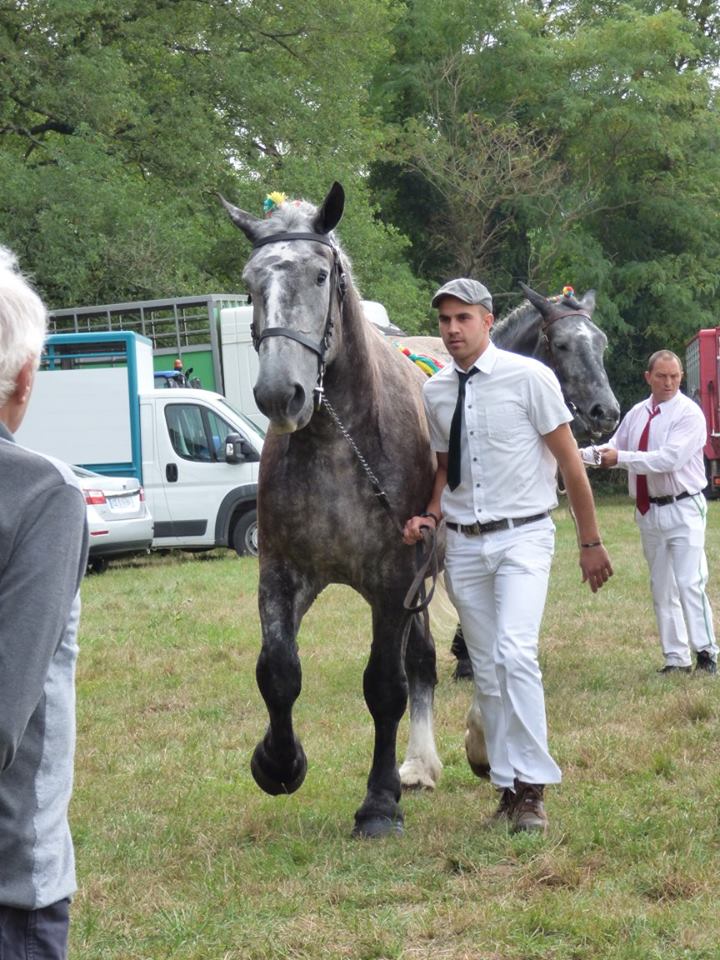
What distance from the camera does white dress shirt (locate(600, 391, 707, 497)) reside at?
30.2ft

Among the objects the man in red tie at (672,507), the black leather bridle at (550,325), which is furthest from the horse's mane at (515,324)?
the man in red tie at (672,507)

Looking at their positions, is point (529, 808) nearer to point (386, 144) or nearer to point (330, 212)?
point (330, 212)

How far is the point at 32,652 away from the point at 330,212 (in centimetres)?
363

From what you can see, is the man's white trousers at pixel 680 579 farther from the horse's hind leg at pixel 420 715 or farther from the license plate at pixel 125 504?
the license plate at pixel 125 504

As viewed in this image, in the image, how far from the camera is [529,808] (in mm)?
5375

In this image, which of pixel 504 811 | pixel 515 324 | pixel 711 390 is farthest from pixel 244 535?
pixel 504 811

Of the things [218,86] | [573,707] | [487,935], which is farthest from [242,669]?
[218,86]

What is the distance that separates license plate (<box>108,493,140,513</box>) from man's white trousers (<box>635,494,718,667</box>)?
30.9 ft

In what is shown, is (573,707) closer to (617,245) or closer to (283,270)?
(283,270)

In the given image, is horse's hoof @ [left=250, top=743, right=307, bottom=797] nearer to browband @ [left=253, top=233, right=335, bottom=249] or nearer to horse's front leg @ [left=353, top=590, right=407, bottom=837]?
horse's front leg @ [left=353, top=590, right=407, bottom=837]

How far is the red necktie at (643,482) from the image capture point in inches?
372

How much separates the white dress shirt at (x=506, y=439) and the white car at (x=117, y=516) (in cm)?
1197

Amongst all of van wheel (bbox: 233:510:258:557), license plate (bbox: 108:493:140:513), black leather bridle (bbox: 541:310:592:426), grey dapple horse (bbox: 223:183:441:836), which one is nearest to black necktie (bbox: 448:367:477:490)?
grey dapple horse (bbox: 223:183:441:836)

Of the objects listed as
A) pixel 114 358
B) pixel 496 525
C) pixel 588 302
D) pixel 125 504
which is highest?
pixel 588 302
